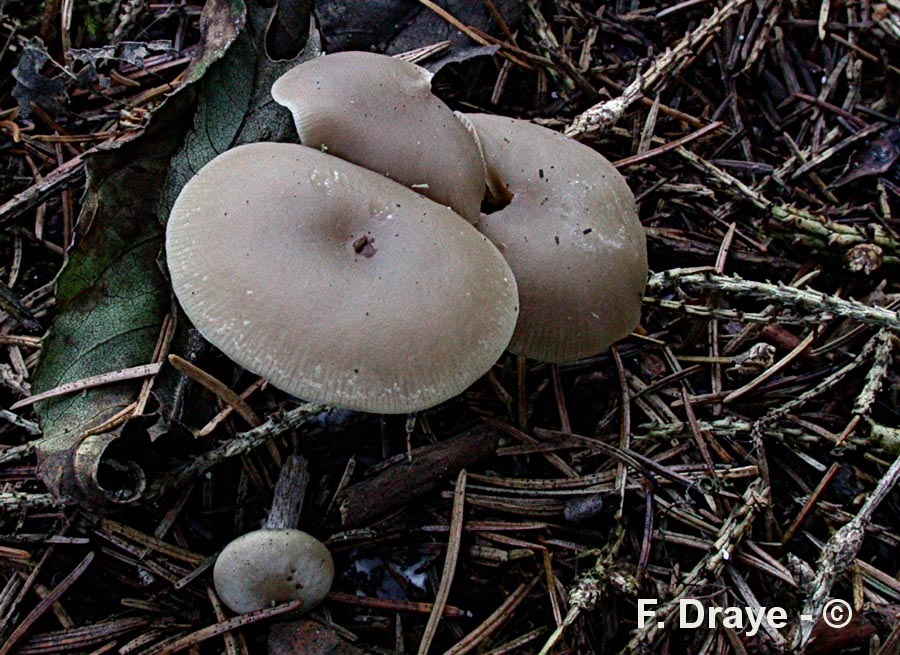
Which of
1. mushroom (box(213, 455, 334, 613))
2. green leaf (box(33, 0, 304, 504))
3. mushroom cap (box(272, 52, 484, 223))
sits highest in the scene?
mushroom cap (box(272, 52, 484, 223))

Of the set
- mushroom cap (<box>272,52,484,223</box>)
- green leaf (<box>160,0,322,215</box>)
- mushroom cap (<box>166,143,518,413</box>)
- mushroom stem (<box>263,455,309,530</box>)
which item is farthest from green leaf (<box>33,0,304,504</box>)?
mushroom stem (<box>263,455,309,530</box>)

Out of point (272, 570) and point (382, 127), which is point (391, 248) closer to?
point (382, 127)

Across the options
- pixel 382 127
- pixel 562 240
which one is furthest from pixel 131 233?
pixel 562 240

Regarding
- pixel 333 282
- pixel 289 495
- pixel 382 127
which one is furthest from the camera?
pixel 289 495

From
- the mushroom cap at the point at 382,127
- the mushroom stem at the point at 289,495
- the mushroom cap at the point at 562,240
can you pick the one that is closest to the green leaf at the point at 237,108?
the mushroom cap at the point at 382,127

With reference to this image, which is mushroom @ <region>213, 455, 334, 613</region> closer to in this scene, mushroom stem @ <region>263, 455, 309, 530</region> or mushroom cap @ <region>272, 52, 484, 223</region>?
mushroom stem @ <region>263, 455, 309, 530</region>

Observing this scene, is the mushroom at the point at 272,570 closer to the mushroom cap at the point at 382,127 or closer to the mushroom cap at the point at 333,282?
the mushroom cap at the point at 333,282

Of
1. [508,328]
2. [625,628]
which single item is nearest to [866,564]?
[625,628]
